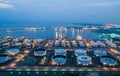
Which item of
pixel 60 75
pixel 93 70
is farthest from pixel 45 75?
pixel 93 70

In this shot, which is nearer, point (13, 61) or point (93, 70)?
point (93, 70)

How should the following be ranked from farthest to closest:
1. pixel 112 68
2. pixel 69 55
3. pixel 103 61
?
1. pixel 69 55
2. pixel 103 61
3. pixel 112 68

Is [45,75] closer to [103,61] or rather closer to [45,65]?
[45,65]

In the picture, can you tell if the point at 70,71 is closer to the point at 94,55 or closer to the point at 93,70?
→ the point at 93,70

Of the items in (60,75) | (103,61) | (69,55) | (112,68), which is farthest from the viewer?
(69,55)

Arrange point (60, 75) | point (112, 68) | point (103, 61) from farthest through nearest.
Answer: point (103, 61) → point (112, 68) → point (60, 75)

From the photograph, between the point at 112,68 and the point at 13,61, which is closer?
the point at 112,68

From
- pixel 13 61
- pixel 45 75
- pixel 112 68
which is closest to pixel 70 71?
pixel 45 75

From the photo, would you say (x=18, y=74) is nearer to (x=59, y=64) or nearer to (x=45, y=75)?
(x=45, y=75)

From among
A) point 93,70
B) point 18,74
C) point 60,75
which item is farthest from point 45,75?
point 93,70
